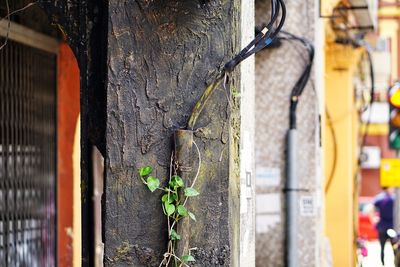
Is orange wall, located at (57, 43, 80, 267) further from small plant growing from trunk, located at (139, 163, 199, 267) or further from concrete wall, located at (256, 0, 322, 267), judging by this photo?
small plant growing from trunk, located at (139, 163, 199, 267)

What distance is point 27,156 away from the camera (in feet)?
28.6

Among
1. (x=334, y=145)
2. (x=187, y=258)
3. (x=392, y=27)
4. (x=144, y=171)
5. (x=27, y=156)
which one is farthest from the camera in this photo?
(x=392, y=27)

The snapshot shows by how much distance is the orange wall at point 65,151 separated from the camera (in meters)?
9.51

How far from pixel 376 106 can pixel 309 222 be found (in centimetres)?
1920

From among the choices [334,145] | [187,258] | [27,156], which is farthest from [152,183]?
[334,145]

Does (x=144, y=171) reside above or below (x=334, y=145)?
below

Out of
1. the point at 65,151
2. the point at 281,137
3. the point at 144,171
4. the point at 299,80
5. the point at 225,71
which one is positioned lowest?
the point at 144,171

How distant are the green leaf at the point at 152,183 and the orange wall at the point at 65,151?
14.4ft

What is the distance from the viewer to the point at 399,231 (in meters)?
11.8

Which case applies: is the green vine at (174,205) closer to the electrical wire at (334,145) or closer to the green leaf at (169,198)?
the green leaf at (169,198)

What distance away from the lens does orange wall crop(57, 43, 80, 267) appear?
31.2 ft

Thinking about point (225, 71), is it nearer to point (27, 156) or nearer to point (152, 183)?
point (152, 183)

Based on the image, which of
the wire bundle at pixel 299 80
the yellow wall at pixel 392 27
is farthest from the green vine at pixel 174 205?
the yellow wall at pixel 392 27

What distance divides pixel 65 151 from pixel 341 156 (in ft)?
20.5
